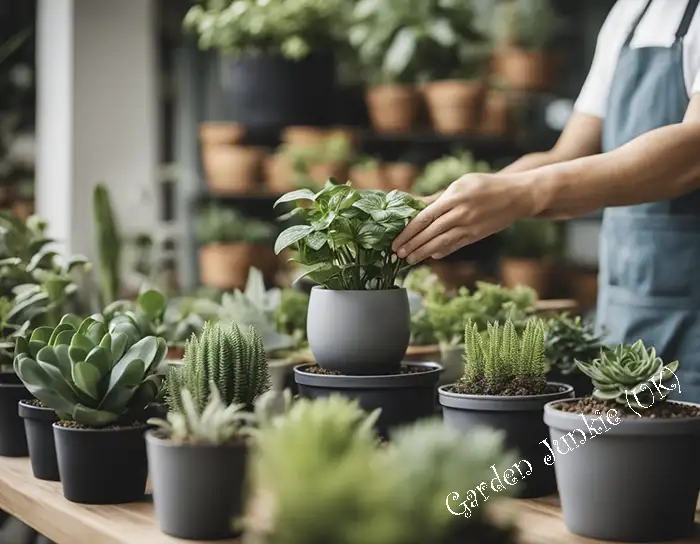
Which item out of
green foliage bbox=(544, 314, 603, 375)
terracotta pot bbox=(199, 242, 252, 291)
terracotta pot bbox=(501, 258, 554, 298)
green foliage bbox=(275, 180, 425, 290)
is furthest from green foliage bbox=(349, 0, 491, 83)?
green foliage bbox=(275, 180, 425, 290)

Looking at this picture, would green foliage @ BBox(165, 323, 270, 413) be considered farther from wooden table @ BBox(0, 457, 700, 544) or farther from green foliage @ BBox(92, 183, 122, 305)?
green foliage @ BBox(92, 183, 122, 305)

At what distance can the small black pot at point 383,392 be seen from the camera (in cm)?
150

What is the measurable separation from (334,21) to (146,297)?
275cm

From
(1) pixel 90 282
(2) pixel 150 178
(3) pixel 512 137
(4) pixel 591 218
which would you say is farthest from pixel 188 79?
(1) pixel 90 282

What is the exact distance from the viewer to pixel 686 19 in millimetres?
2275

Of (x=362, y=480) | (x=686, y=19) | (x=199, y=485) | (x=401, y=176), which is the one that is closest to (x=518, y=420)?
(x=199, y=485)

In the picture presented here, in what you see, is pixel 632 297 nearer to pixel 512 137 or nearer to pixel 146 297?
pixel 146 297

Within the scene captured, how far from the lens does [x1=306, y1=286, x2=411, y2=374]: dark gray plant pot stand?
1.52m

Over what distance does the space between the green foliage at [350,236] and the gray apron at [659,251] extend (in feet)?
2.82

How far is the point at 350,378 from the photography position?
1.50 meters

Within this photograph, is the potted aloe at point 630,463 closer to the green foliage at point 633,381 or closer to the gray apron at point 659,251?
the green foliage at point 633,381

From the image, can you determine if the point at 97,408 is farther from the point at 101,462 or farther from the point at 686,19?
the point at 686,19

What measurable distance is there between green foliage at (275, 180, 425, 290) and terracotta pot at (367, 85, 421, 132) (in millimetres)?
2722

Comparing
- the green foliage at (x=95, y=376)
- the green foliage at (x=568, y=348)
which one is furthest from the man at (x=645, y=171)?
the green foliage at (x=95, y=376)
